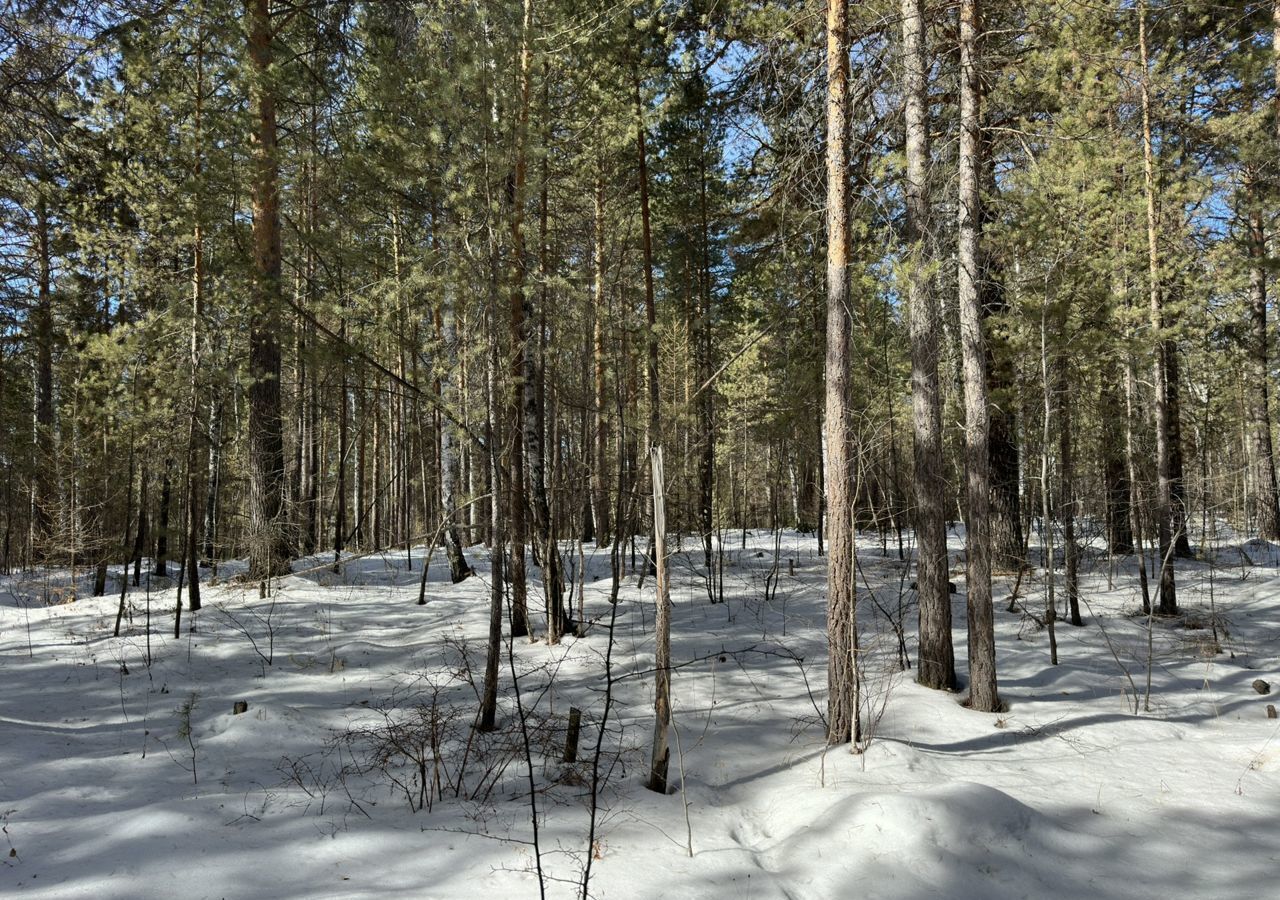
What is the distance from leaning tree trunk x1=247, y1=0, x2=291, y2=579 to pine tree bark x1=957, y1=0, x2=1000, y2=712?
8541 mm

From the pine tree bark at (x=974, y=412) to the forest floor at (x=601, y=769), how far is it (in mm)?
548

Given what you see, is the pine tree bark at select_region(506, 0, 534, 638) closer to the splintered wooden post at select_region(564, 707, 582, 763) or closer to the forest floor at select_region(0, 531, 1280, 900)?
the forest floor at select_region(0, 531, 1280, 900)

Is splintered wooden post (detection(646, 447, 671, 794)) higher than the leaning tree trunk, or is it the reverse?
the leaning tree trunk

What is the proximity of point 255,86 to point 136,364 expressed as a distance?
14.9ft

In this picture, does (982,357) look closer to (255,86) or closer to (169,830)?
(169,830)

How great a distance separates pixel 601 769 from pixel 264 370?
8.22 meters

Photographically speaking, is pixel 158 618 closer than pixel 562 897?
No

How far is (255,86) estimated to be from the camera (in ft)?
29.4

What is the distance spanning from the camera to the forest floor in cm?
388

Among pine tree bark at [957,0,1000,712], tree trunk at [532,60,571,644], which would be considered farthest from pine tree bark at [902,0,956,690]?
tree trunk at [532,60,571,644]

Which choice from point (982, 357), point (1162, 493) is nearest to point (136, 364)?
point (982, 357)

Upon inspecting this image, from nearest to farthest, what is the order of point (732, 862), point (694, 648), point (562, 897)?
point (562, 897)
point (732, 862)
point (694, 648)

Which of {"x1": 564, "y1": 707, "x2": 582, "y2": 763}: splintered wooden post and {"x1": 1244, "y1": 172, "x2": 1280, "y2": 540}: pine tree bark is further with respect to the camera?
{"x1": 1244, "y1": 172, "x2": 1280, "y2": 540}: pine tree bark

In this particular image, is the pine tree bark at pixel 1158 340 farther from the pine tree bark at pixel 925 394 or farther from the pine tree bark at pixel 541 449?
the pine tree bark at pixel 541 449
